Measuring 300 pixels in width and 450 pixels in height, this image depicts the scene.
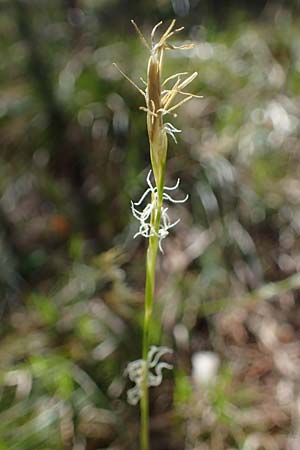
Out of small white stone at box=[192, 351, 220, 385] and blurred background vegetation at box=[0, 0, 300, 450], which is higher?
blurred background vegetation at box=[0, 0, 300, 450]

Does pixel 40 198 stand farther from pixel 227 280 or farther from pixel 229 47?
pixel 229 47

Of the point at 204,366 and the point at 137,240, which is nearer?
the point at 204,366

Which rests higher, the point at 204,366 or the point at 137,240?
the point at 137,240

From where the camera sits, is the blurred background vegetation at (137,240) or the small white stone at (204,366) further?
the small white stone at (204,366)

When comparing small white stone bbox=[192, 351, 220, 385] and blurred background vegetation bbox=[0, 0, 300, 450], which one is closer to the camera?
blurred background vegetation bbox=[0, 0, 300, 450]

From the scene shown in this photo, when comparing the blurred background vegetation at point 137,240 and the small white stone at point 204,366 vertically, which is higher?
the blurred background vegetation at point 137,240

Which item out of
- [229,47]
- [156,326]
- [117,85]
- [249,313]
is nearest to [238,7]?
[229,47]
